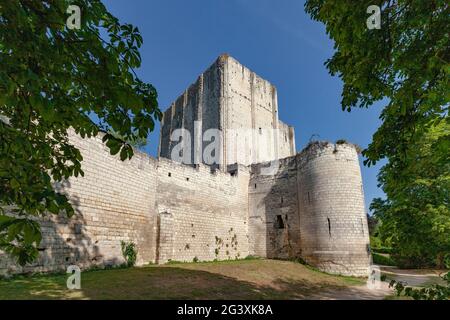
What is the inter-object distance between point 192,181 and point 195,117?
12418mm

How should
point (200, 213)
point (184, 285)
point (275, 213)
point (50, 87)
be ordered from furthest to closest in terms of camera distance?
point (275, 213), point (200, 213), point (184, 285), point (50, 87)

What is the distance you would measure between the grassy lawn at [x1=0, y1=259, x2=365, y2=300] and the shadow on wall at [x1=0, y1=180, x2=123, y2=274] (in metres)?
0.52

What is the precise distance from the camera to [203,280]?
963 centimetres

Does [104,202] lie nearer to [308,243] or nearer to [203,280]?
[203,280]

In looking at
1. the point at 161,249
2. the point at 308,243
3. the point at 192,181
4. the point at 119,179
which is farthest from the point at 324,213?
the point at 119,179

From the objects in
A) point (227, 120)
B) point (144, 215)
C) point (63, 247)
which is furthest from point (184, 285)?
point (227, 120)

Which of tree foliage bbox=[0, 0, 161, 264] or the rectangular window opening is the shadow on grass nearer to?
tree foliage bbox=[0, 0, 161, 264]

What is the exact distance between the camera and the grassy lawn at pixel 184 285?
22.3 ft

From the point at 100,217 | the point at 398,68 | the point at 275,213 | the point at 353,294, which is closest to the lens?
the point at 398,68

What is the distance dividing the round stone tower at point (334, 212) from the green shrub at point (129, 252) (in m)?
9.74

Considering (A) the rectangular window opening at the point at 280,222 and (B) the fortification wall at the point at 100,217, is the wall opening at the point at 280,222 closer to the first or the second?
(A) the rectangular window opening at the point at 280,222

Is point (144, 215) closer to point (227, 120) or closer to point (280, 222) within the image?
point (280, 222)

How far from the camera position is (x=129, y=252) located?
12.6 m

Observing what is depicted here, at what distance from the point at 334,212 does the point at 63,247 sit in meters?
13.2
